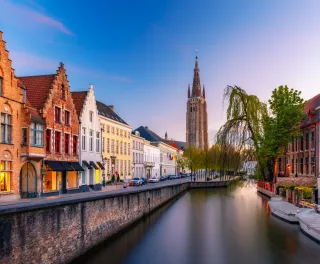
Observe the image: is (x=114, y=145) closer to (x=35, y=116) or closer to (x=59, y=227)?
(x=35, y=116)

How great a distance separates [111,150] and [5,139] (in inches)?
1046

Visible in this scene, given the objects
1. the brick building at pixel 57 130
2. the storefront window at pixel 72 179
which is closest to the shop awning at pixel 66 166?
Answer: the brick building at pixel 57 130

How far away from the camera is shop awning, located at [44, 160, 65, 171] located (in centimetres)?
2742

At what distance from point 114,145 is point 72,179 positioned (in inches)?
701

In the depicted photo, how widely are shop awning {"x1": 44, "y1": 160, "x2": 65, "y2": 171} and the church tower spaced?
116 m

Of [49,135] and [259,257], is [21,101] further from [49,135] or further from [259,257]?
[259,257]

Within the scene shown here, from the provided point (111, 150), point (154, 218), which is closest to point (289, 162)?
point (111, 150)

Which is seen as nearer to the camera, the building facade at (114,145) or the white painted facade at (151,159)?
the building facade at (114,145)

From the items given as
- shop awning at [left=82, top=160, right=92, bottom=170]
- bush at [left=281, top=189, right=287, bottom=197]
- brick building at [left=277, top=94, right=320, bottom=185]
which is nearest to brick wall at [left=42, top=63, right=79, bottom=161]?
shop awning at [left=82, top=160, right=92, bottom=170]

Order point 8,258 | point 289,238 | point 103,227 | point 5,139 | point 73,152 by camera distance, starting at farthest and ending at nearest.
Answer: point 73,152, point 5,139, point 289,238, point 103,227, point 8,258

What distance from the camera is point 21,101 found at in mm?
24078

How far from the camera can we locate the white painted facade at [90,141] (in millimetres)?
34828

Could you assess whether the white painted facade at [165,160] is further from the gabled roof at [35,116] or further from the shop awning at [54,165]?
the gabled roof at [35,116]

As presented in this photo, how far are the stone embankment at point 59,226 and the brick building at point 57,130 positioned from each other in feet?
30.0
